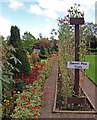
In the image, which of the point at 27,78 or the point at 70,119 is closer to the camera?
the point at 70,119

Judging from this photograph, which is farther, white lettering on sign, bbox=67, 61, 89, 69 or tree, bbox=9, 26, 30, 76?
tree, bbox=9, 26, 30, 76

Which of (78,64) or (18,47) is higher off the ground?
(18,47)

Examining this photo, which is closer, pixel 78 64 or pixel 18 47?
pixel 78 64

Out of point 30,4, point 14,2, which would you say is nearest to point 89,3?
point 30,4

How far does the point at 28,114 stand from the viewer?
8.05 ft

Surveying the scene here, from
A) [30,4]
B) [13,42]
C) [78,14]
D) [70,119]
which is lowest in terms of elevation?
[70,119]

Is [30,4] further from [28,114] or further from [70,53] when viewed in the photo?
[28,114]

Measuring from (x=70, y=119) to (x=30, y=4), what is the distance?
8.72ft

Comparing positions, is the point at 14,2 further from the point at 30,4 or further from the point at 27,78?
the point at 27,78

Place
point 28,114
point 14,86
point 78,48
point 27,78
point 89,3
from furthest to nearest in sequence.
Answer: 1. point 27,78
2. point 14,86
3. point 89,3
4. point 78,48
5. point 28,114

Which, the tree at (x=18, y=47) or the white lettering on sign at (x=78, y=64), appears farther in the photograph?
the tree at (x=18, y=47)

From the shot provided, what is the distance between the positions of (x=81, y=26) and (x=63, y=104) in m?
1.95

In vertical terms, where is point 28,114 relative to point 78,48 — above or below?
below

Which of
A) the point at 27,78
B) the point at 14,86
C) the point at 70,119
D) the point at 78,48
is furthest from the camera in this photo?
the point at 27,78
